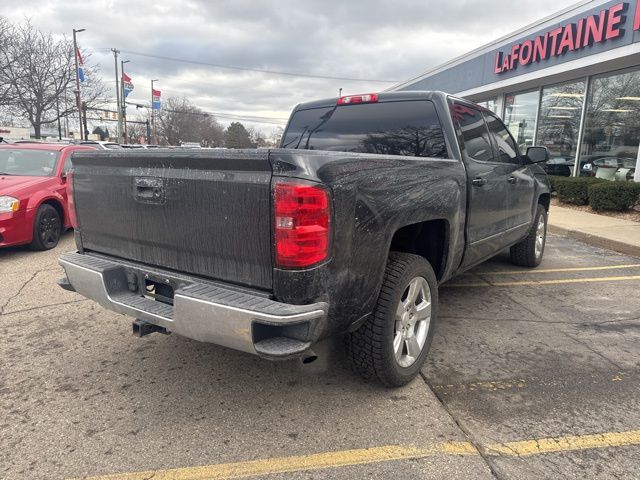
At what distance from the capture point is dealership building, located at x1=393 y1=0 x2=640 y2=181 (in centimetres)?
1081

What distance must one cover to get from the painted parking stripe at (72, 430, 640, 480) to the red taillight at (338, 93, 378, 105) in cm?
281

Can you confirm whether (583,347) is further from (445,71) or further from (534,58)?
(445,71)

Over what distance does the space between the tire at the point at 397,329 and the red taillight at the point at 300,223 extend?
0.72m

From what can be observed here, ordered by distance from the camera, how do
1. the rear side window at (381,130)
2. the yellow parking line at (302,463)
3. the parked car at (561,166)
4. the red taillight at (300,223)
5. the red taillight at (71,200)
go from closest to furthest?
the red taillight at (300,223) → the yellow parking line at (302,463) → the red taillight at (71,200) → the rear side window at (381,130) → the parked car at (561,166)

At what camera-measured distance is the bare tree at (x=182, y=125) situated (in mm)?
76250

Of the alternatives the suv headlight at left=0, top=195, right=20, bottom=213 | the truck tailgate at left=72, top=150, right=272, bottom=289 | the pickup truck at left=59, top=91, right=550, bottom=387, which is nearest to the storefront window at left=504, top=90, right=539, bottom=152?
the pickup truck at left=59, top=91, right=550, bottom=387

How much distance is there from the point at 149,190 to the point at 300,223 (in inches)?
42.9

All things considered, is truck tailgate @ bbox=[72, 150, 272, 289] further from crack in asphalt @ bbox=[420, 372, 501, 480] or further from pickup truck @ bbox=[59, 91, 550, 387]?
crack in asphalt @ bbox=[420, 372, 501, 480]

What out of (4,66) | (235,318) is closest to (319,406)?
(235,318)

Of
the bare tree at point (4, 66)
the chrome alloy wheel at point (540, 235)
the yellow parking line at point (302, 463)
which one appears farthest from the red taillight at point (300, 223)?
the bare tree at point (4, 66)

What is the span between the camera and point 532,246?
5.99 meters

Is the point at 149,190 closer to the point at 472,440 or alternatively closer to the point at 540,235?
the point at 472,440

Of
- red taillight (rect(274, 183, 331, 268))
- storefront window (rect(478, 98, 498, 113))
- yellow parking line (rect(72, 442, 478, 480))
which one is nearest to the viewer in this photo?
red taillight (rect(274, 183, 331, 268))

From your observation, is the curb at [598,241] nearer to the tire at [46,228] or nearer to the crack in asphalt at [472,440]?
the crack in asphalt at [472,440]
